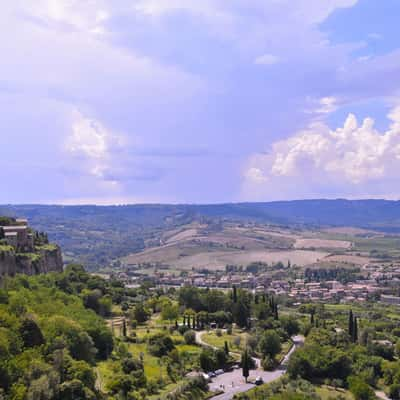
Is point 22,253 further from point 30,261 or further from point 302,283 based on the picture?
point 302,283

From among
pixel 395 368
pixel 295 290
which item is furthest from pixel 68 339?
pixel 295 290

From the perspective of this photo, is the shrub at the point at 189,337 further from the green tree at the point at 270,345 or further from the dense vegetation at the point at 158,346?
the green tree at the point at 270,345

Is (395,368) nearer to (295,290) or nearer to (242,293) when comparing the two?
(242,293)

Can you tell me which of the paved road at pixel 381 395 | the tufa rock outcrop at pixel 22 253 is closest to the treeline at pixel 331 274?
the tufa rock outcrop at pixel 22 253

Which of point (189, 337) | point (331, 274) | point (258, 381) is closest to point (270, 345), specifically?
point (189, 337)

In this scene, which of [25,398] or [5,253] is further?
[5,253]
